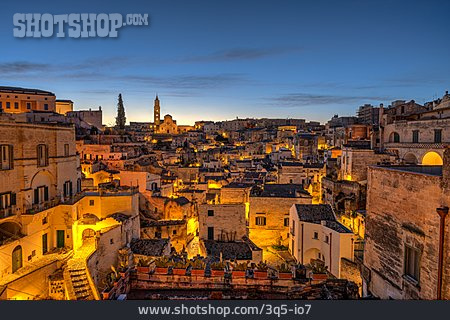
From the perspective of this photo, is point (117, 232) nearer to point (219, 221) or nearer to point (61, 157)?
point (61, 157)

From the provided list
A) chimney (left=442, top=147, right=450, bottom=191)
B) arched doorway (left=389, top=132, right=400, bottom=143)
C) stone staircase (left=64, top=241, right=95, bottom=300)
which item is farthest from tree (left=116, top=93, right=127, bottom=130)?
chimney (left=442, top=147, right=450, bottom=191)

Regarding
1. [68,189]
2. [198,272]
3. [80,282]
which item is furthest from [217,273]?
[68,189]

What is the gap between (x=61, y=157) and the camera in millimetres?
14938

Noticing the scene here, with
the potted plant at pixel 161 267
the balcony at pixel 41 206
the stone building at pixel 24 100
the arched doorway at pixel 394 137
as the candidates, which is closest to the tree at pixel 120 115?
the stone building at pixel 24 100

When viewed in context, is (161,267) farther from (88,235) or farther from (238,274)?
(88,235)

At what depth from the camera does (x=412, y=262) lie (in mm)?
5508

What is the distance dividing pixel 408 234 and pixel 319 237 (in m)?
11.1

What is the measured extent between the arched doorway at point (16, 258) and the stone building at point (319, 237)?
40.7ft

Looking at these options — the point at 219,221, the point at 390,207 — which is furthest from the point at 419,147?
the point at 390,207

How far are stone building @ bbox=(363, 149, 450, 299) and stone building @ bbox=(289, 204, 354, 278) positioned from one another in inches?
285

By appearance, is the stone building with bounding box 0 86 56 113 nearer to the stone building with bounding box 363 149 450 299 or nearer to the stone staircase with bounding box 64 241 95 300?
the stone staircase with bounding box 64 241 95 300

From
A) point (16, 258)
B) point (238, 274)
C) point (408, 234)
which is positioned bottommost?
point (16, 258)

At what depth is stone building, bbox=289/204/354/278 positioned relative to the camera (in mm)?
14031

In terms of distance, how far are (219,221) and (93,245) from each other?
7570 millimetres
